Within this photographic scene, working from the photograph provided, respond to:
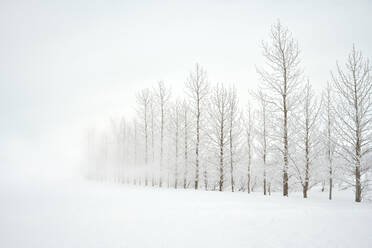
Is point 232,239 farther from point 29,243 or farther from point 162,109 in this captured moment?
point 162,109

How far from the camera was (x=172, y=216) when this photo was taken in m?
6.91

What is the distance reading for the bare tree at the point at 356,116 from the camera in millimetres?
10961

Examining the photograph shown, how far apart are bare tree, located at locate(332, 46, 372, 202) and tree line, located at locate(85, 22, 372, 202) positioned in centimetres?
5

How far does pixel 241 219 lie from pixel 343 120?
9.85m

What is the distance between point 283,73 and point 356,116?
17.1 feet

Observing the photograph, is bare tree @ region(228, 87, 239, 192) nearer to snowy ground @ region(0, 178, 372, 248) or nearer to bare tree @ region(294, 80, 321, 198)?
bare tree @ region(294, 80, 321, 198)

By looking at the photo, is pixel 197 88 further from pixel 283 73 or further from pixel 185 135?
pixel 283 73

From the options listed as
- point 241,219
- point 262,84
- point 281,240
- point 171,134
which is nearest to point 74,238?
point 241,219

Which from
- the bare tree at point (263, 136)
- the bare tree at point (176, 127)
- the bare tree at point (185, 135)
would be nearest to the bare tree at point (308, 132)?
the bare tree at point (263, 136)

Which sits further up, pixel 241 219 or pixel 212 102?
pixel 212 102

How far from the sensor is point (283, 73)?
14.1 meters

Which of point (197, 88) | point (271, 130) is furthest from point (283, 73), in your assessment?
point (197, 88)

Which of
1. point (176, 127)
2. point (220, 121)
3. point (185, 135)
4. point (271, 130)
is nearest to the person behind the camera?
point (271, 130)

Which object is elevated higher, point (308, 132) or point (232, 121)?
point (232, 121)
